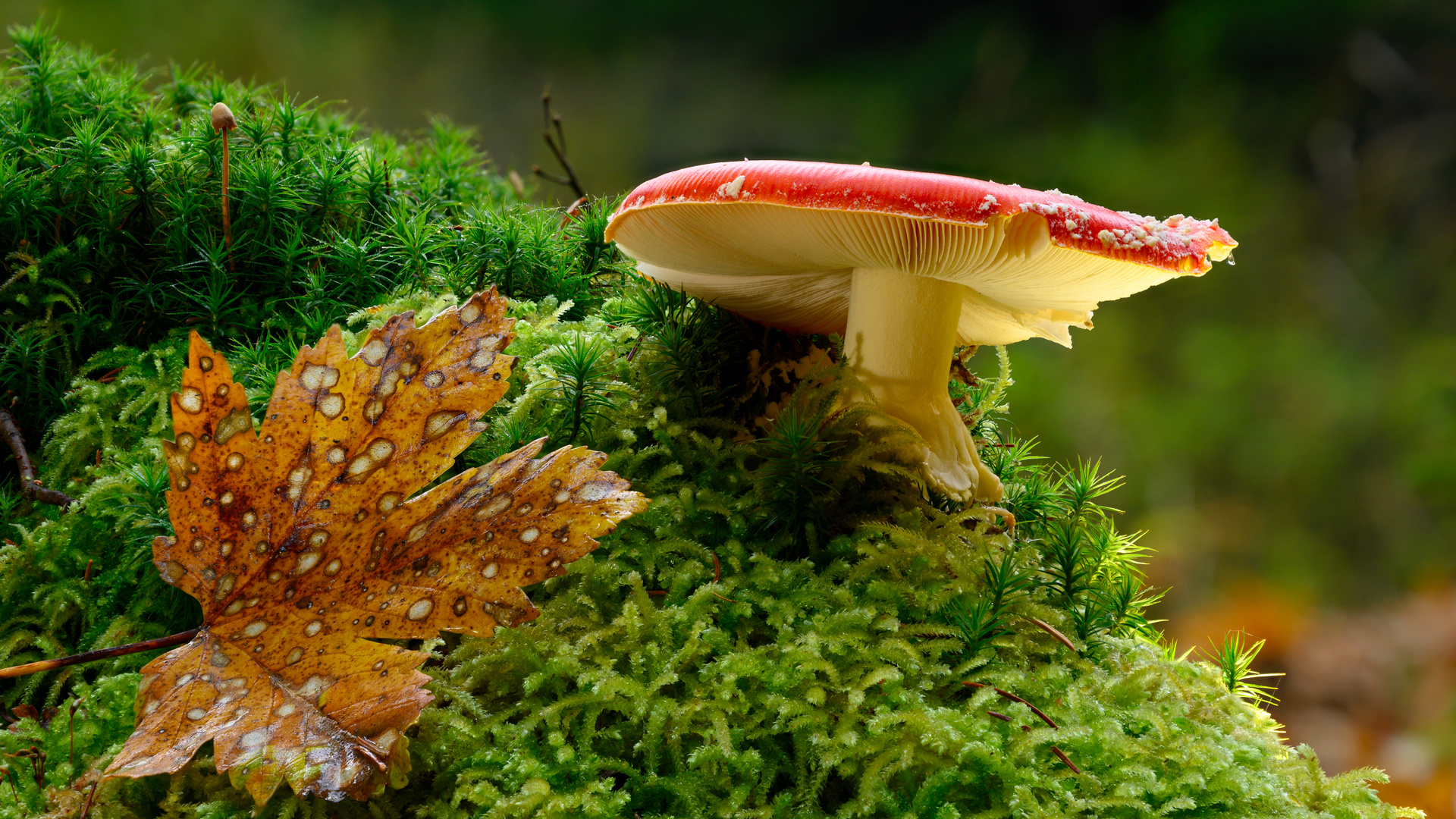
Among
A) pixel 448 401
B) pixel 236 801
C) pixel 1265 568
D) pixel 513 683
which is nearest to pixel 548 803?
pixel 513 683

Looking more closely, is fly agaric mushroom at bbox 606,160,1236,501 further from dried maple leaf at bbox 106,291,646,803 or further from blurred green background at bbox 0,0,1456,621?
blurred green background at bbox 0,0,1456,621

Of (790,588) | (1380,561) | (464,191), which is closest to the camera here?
(790,588)

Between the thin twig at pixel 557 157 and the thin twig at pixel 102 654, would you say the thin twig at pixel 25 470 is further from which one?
the thin twig at pixel 557 157

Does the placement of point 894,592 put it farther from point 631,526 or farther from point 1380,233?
point 1380,233

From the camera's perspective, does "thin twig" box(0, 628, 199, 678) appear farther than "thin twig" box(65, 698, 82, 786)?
No

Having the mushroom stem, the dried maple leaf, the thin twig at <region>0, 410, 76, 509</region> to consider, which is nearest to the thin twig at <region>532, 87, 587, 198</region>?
the mushroom stem

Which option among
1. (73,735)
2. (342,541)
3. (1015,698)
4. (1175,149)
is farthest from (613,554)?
(1175,149)

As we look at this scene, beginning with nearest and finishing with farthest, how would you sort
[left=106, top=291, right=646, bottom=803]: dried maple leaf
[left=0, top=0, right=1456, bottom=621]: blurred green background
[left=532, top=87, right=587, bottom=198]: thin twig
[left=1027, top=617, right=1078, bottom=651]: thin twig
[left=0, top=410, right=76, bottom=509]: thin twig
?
1. [left=106, top=291, right=646, bottom=803]: dried maple leaf
2. [left=1027, top=617, right=1078, bottom=651]: thin twig
3. [left=0, top=410, right=76, bottom=509]: thin twig
4. [left=532, top=87, right=587, bottom=198]: thin twig
5. [left=0, top=0, right=1456, bottom=621]: blurred green background
